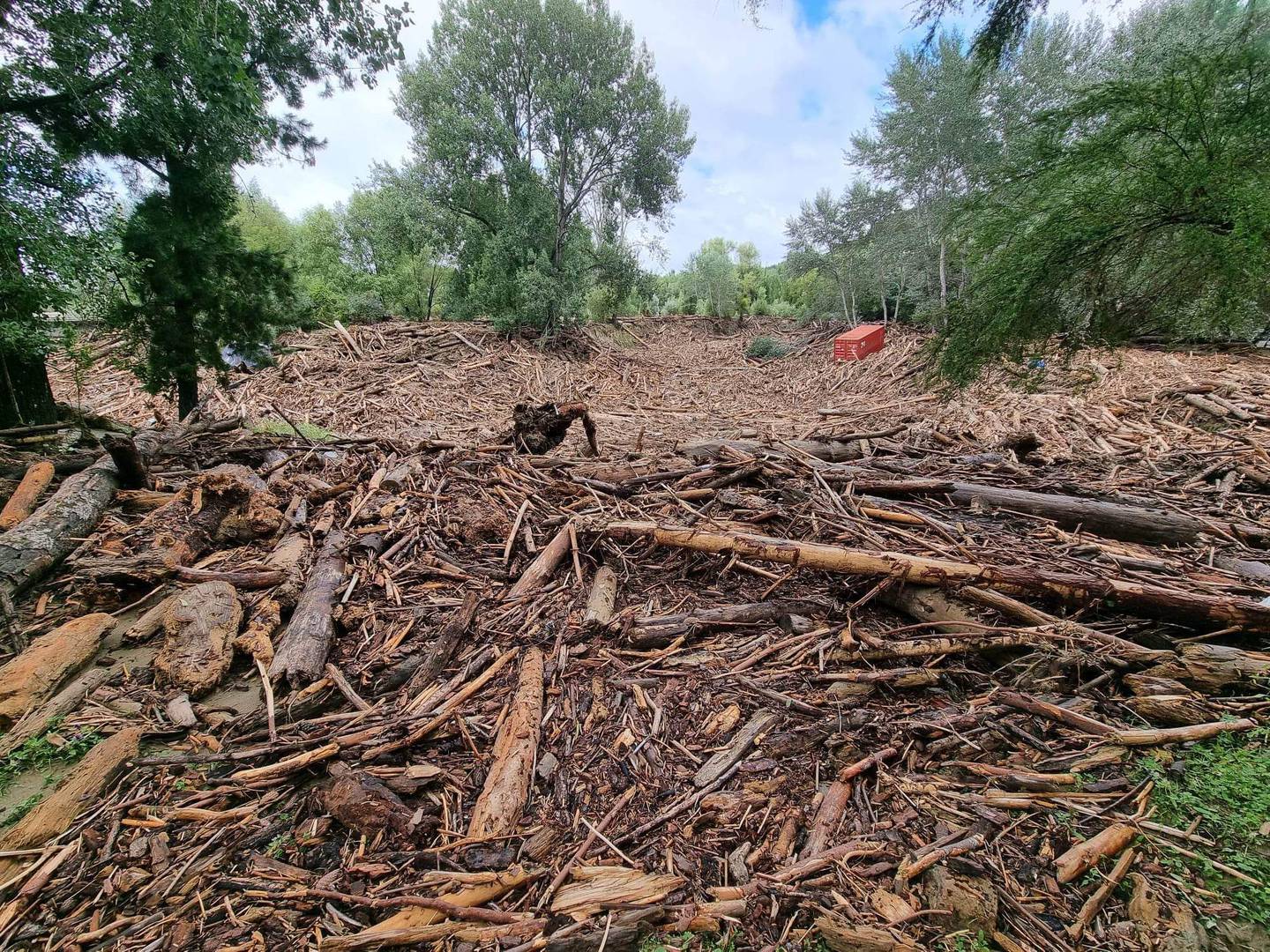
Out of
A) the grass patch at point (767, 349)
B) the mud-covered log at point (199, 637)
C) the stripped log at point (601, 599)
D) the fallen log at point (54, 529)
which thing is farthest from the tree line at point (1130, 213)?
the grass patch at point (767, 349)

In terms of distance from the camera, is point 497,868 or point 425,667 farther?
point 425,667

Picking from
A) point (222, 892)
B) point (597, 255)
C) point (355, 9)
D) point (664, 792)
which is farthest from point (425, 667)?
point (597, 255)

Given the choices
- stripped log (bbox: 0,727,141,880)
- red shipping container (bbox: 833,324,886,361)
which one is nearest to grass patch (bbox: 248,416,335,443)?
stripped log (bbox: 0,727,141,880)

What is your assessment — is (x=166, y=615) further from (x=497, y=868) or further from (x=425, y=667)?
(x=497, y=868)

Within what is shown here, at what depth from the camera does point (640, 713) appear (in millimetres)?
2451

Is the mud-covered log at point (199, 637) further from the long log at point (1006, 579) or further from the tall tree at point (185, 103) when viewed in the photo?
the tall tree at point (185, 103)

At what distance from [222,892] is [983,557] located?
4.01 metres

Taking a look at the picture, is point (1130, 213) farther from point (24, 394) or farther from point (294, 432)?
point (24, 394)

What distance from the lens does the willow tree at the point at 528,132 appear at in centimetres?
1291

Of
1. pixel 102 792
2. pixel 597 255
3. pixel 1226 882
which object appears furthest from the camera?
pixel 597 255

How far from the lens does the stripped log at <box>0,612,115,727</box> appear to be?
2.31 meters

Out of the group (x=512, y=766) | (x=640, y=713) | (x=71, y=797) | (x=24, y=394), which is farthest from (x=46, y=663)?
(x=24, y=394)

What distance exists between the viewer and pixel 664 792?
6.81 ft

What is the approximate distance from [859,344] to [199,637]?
52.4 ft
